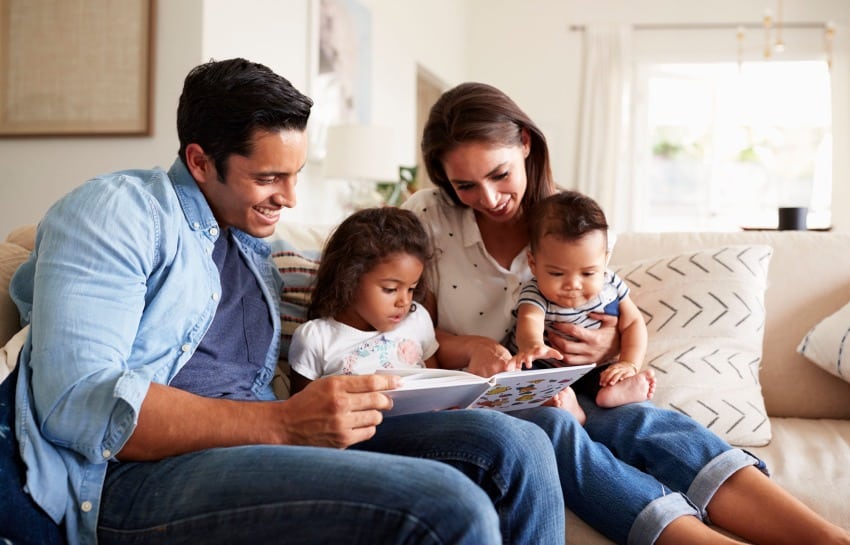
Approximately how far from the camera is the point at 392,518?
101cm

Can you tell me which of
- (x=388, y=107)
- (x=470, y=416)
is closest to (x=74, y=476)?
(x=470, y=416)

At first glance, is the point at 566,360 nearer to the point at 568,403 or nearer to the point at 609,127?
the point at 568,403

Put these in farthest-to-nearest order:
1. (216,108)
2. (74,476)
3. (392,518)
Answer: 1. (216,108)
2. (74,476)
3. (392,518)

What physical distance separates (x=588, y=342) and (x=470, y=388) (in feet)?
1.71

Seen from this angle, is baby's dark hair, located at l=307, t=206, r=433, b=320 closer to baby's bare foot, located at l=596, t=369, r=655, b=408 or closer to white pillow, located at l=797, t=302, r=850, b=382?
baby's bare foot, located at l=596, t=369, r=655, b=408

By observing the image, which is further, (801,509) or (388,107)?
(388,107)

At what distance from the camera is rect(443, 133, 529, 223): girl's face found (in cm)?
176

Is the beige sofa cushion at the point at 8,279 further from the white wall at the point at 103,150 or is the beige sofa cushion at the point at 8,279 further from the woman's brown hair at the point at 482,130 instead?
the white wall at the point at 103,150

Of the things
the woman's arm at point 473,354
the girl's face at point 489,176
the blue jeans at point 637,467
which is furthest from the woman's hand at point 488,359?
the girl's face at point 489,176

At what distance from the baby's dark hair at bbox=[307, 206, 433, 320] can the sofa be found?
0.70 feet

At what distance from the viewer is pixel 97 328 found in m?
1.14

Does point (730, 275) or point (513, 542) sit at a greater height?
point (730, 275)

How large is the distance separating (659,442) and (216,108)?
39.3 inches

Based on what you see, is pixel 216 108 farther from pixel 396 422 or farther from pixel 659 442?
pixel 659 442
